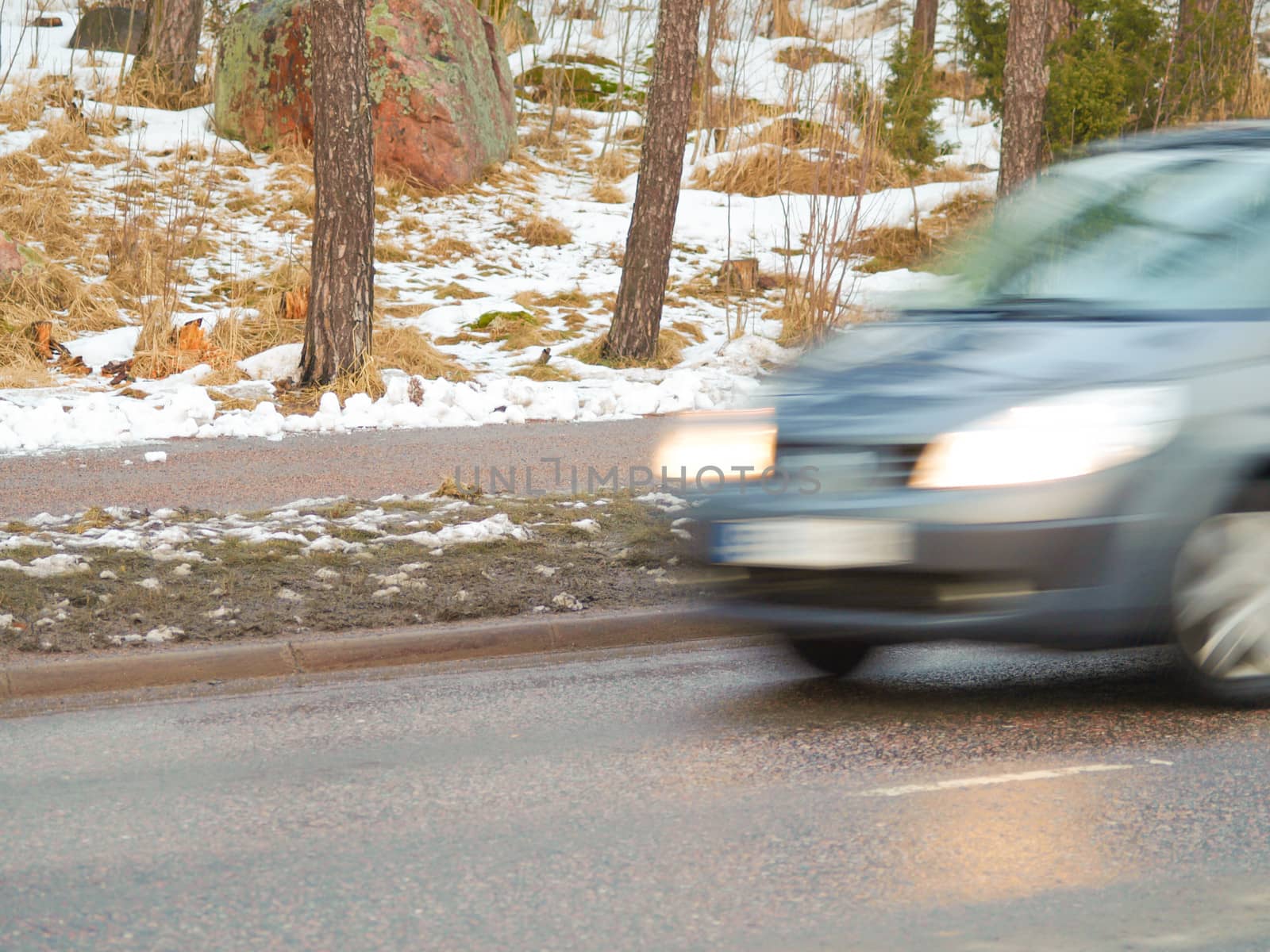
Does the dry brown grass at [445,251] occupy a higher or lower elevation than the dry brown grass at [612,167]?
lower

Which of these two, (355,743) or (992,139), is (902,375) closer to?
(355,743)

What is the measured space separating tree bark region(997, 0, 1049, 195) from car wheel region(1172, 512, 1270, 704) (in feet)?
41.0

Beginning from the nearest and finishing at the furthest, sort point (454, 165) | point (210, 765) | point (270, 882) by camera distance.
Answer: point (270, 882), point (210, 765), point (454, 165)

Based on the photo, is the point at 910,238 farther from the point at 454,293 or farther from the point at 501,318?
the point at 501,318

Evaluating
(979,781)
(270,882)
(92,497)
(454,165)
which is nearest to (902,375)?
(979,781)

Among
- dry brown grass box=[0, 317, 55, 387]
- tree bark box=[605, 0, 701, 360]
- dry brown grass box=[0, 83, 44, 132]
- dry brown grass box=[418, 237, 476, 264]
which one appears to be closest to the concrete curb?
dry brown grass box=[0, 317, 55, 387]

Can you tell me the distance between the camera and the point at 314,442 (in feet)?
35.9

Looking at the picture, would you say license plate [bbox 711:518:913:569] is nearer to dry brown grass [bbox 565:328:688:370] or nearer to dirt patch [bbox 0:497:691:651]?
dirt patch [bbox 0:497:691:651]

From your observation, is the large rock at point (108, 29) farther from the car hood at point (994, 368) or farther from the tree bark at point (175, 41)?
the car hood at point (994, 368)

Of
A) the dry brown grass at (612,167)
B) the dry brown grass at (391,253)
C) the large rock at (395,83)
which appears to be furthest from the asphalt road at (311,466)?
the dry brown grass at (612,167)

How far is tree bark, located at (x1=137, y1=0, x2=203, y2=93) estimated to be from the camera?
2308cm

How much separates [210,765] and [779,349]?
11.5 meters

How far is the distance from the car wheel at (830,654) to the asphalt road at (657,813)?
76mm

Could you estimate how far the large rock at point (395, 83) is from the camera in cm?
2000
